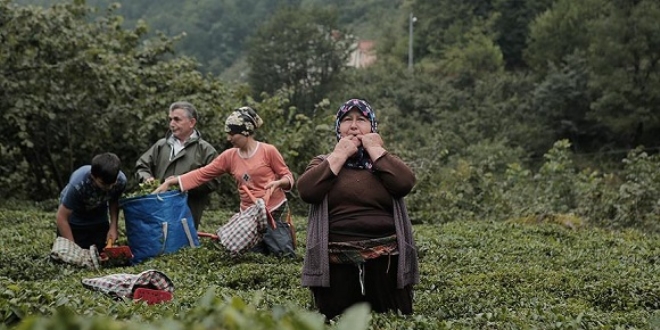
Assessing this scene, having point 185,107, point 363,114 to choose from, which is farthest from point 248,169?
point 363,114

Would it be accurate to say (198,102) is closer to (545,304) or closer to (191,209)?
(191,209)

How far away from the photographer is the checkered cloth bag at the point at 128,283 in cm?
552

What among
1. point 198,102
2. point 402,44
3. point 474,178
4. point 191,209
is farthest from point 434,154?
point 402,44

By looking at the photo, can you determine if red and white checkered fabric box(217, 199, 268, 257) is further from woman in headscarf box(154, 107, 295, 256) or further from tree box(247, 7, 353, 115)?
tree box(247, 7, 353, 115)

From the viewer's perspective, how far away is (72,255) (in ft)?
24.1

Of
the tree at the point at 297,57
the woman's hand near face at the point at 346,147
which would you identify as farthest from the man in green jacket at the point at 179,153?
the tree at the point at 297,57

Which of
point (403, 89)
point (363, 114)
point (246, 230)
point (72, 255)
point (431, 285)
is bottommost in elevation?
point (403, 89)

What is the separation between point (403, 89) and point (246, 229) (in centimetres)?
4100

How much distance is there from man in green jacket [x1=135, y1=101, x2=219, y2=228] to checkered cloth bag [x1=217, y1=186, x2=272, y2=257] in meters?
0.73

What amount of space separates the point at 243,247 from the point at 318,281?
2854 mm

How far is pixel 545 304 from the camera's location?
216 inches

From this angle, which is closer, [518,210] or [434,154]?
[518,210]

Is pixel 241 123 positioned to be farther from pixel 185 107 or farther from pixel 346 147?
pixel 346 147

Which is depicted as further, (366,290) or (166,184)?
(166,184)
